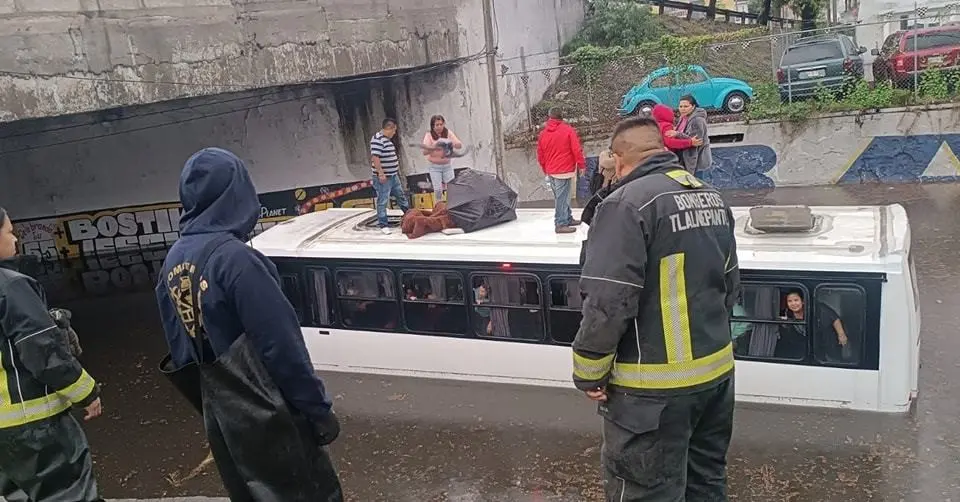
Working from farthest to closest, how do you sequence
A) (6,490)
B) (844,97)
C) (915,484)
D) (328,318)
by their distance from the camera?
(844,97), (328,318), (915,484), (6,490)

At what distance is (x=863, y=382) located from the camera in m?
6.65

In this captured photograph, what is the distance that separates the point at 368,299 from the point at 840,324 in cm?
479

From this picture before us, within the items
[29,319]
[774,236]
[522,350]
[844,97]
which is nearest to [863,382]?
[774,236]

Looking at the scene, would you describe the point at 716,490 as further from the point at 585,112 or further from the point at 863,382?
the point at 585,112

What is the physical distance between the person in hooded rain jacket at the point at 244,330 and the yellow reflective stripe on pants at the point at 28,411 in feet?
4.54

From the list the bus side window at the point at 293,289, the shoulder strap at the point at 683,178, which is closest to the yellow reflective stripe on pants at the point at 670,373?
the shoulder strap at the point at 683,178

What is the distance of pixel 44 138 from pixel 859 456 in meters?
17.5

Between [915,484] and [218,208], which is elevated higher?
[218,208]

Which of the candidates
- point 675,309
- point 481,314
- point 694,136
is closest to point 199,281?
point 675,309

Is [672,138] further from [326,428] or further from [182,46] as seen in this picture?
[326,428]

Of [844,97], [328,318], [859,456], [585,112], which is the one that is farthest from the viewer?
[585,112]

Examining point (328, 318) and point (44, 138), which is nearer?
point (328, 318)

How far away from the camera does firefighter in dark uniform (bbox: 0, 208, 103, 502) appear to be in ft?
13.4

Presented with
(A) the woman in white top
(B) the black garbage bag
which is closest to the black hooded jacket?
(B) the black garbage bag
